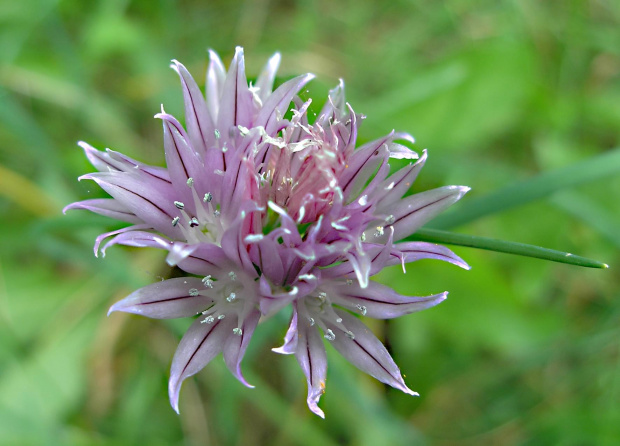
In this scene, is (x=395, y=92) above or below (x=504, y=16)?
below

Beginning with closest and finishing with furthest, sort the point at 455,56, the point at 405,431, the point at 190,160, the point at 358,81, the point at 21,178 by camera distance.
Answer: the point at 190,160
the point at 405,431
the point at 21,178
the point at 455,56
the point at 358,81

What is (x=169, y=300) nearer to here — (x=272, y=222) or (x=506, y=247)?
(x=272, y=222)

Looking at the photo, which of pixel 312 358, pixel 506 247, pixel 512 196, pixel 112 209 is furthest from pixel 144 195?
pixel 512 196

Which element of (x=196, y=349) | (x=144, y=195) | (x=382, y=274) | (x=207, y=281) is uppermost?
(x=144, y=195)

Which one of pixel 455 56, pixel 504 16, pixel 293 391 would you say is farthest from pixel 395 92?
pixel 293 391

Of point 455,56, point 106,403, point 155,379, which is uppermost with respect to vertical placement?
point 455,56

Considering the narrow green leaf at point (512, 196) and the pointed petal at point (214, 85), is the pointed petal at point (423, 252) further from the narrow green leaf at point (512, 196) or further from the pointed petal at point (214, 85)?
the pointed petal at point (214, 85)

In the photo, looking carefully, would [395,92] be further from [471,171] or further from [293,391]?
[293,391]
